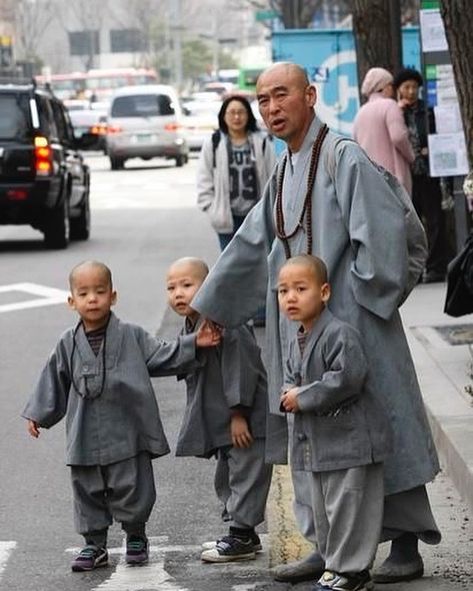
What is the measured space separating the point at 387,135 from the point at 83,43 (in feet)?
367

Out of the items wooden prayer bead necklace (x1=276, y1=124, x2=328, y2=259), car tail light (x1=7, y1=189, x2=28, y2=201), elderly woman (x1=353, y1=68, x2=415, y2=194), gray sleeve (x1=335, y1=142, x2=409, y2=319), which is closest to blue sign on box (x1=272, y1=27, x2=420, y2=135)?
car tail light (x1=7, y1=189, x2=28, y2=201)

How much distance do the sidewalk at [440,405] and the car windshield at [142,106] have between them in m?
30.2

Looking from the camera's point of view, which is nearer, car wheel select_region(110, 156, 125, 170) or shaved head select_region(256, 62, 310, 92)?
shaved head select_region(256, 62, 310, 92)

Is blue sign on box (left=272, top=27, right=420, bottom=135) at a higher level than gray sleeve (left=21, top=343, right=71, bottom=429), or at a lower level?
higher

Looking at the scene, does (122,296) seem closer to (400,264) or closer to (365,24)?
(365,24)

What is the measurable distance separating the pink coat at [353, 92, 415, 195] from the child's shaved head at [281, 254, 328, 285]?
911 cm

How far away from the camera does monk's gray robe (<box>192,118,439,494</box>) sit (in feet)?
21.0

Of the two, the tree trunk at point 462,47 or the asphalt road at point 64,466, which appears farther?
the tree trunk at point 462,47

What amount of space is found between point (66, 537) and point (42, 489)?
42.2 inches

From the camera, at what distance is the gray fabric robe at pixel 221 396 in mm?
7141

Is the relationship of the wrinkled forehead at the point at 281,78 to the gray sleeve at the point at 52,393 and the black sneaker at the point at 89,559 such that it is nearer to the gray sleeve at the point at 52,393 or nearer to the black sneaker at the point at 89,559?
the gray sleeve at the point at 52,393

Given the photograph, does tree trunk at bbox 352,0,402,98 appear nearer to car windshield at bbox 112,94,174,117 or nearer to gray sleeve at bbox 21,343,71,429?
gray sleeve at bbox 21,343,71,429

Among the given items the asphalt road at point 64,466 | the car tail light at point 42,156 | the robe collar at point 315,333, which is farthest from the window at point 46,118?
the robe collar at point 315,333

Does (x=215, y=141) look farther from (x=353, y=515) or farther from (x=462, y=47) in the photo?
(x=353, y=515)
